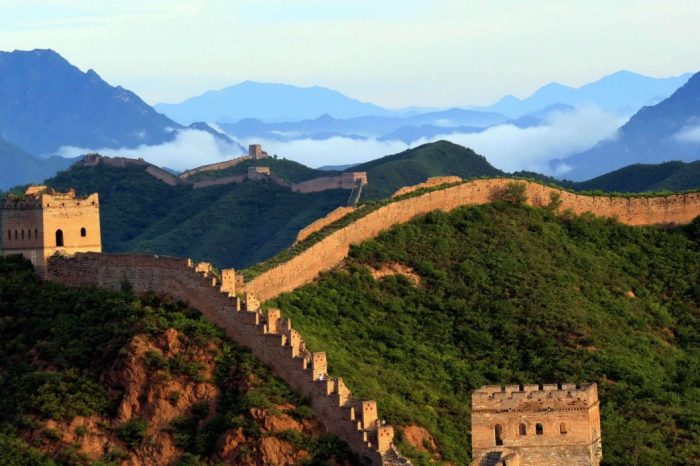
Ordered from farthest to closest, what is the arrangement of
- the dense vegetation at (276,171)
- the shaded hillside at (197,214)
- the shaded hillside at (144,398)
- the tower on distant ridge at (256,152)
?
the tower on distant ridge at (256,152) → the dense vegetation at (276,171) → the shaded hillside at (197,214) → the shaded hillside at (144,398)

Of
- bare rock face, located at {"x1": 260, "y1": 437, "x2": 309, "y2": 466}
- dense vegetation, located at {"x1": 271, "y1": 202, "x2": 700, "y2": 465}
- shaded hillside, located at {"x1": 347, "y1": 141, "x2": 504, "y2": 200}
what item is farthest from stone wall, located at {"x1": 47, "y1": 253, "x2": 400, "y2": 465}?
shaded hillside, located at {"x1": 347, "y1": 141, "x2": 504, "y2": 200}

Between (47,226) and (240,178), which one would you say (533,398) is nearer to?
(47,226)

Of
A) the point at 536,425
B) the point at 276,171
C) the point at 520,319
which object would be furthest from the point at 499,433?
the point at 276,171

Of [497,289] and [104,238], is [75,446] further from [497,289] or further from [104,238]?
[104,238]

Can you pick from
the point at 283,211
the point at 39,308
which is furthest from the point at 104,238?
the point at 39,308

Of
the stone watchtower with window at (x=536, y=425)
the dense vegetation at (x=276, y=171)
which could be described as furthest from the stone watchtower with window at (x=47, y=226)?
the dense vegetation at (x=276, y=171)

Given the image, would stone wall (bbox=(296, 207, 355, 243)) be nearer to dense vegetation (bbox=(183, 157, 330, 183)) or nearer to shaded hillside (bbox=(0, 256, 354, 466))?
shaded hillside (bbox=(0, 256, 354, 466))

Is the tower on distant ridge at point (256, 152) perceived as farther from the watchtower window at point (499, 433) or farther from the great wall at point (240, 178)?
the watchtower window at point (499, 433)
